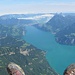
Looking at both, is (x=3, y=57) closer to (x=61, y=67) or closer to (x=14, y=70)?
(x=61, y=67)

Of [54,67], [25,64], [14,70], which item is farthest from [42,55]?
[14,70]

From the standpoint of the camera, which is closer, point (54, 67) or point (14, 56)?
point (54, 67)

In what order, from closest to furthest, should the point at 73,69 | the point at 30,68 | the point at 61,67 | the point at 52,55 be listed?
1. the point at 73,69
2. the point at 61,67
3. the point at 30,68
4. the point at 52,55

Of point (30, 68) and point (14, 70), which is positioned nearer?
point (14, 70)

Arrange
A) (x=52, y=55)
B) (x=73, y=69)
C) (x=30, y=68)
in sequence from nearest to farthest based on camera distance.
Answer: (x=73, y=69) → (x=30, y=68) → (x=52, y=55)

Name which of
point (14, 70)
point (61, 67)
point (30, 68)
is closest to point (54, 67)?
point (61, 67)

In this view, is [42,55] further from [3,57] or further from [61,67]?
[61,67]

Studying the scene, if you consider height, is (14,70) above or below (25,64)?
above

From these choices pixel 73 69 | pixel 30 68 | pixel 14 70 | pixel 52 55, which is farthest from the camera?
pixel 52 55

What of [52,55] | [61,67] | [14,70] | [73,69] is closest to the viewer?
[73,69]
